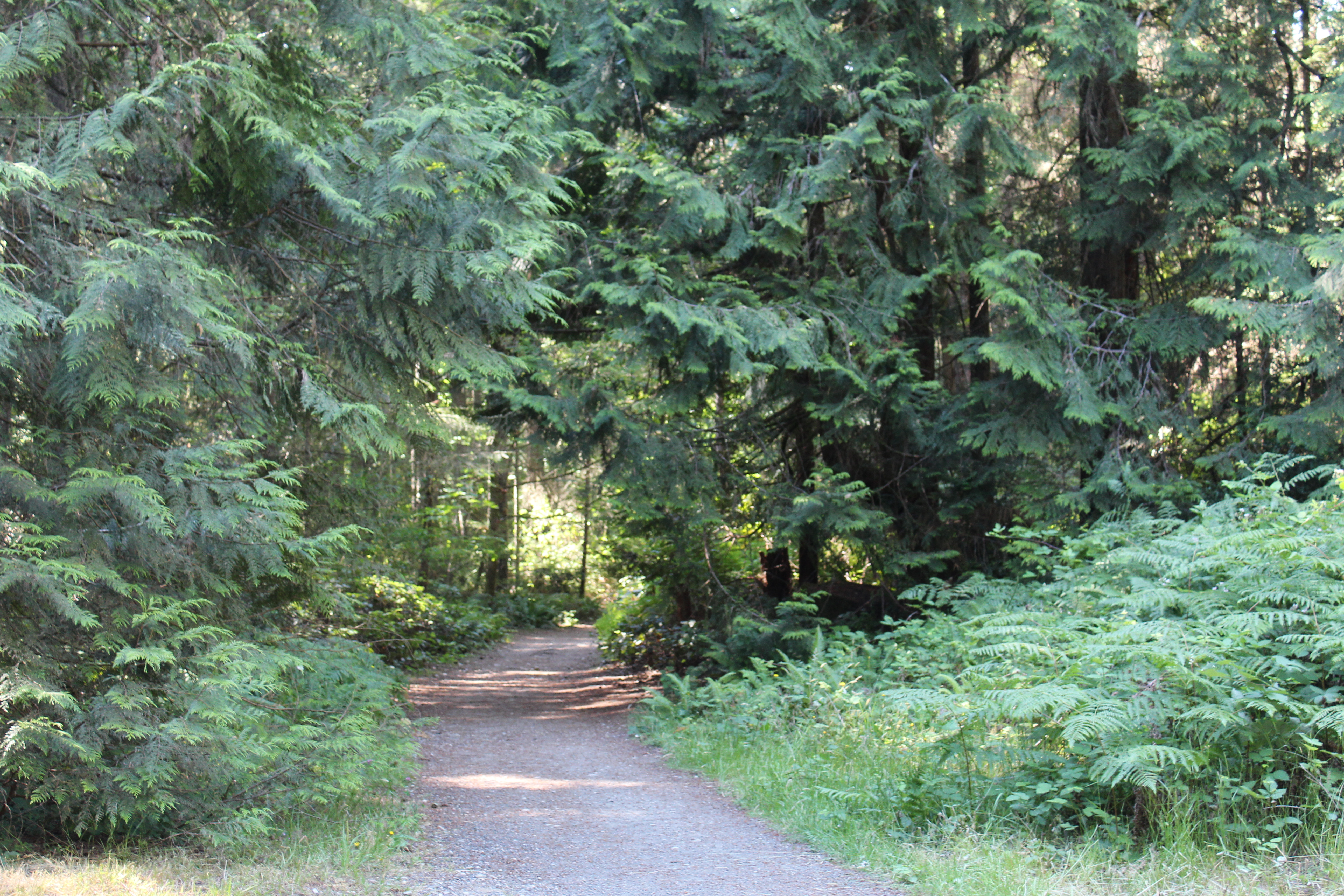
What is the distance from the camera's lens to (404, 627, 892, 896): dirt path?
470cm

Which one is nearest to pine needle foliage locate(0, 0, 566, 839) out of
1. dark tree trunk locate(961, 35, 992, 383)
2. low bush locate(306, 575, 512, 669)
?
low bush locate(306, 575, 512, 669)

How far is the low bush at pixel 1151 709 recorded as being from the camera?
175 inches

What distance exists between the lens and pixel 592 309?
32.7ft

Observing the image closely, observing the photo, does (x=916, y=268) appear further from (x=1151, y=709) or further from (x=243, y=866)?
(x=243, y=866)

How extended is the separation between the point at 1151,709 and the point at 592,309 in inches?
277

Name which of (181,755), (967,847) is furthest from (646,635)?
(181,755)

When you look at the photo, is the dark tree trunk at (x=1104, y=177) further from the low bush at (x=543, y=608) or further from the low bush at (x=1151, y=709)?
the low bush at (x=543, y=608)

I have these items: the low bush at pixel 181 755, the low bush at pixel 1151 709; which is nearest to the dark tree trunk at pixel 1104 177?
the low bush at pixel 1151 709

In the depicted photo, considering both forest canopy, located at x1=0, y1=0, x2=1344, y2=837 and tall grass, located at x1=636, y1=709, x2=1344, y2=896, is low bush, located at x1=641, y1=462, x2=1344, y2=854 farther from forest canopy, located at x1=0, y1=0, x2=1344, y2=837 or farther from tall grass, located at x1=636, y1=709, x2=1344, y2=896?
forest canopy, located at x1=0, y1=0, x2=1344, y2=837

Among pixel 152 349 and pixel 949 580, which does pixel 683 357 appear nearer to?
pixel 949 580

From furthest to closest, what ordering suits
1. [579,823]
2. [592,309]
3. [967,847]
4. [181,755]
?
1. [592,309]
2. [579,823]
3. [967,847]
4. [181,755]

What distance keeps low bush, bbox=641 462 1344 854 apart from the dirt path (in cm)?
77

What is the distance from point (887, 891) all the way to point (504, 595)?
792 inches

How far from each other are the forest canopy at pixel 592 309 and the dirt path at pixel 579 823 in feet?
2.56
